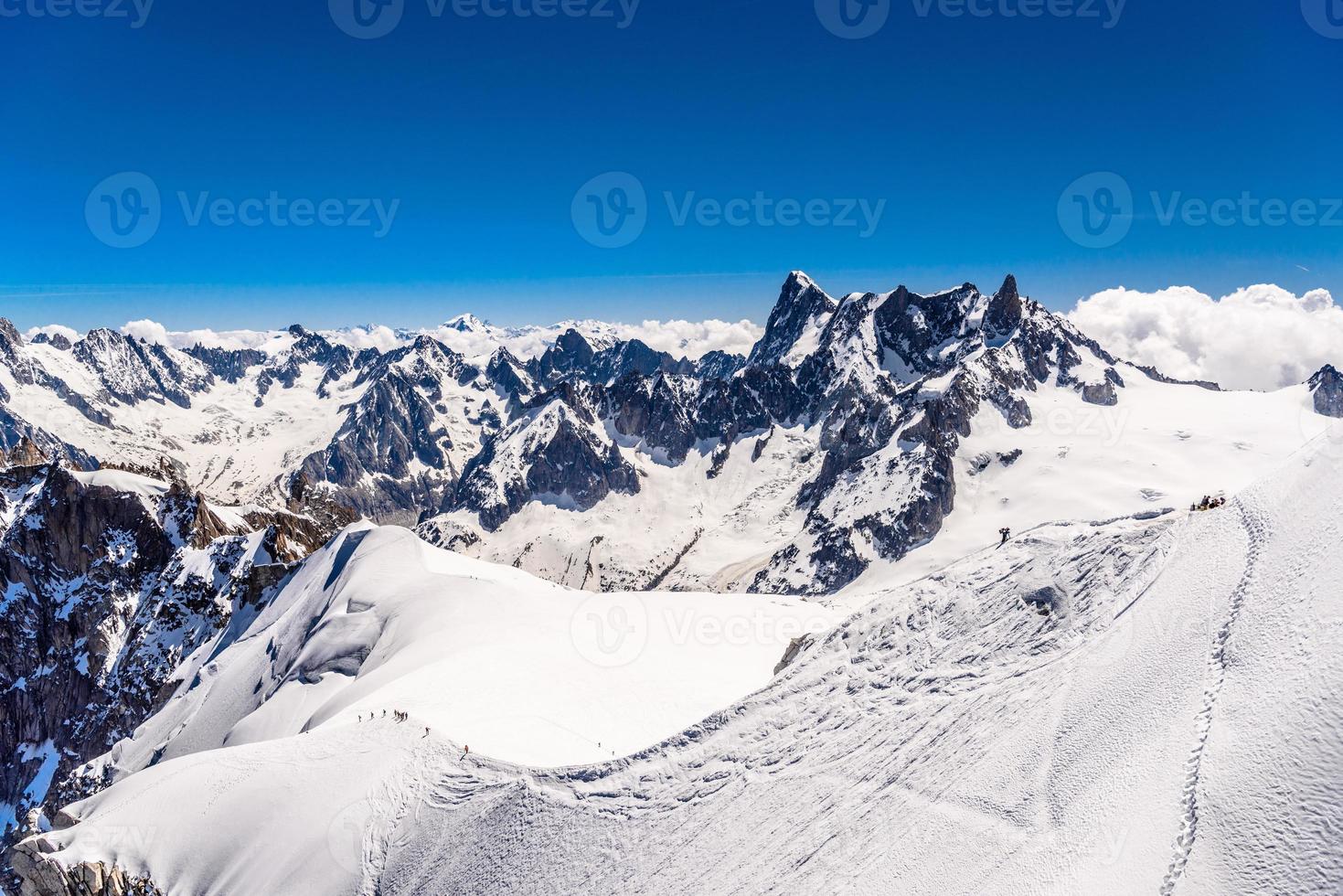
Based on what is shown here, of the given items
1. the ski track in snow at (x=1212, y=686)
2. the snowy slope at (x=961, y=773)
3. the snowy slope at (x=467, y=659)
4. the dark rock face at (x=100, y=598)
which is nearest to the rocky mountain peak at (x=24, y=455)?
the dark rock face at (x=100, y=598)

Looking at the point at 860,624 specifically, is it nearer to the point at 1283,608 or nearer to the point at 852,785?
the point at 852,785

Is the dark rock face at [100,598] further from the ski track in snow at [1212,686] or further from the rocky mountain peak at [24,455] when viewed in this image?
the ski track in snow at [1212,686]

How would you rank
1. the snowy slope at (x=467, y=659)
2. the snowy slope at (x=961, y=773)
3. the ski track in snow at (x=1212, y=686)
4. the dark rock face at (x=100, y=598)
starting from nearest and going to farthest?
the ski track in snow at (x=1212, y=686) → the snowy slope at (x=961, y=773) → the snowy slope at (x=467, y=659) → the dark rock face at (x=100, y=598)

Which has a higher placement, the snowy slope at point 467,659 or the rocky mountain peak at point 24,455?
the rocky mountain peak at point 24,455

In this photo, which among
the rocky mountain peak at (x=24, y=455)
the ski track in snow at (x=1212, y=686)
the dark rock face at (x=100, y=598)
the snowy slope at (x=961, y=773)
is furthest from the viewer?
the rocky mountain peak at (x=24, y=455)

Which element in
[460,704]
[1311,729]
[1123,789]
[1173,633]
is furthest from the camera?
[460,704]

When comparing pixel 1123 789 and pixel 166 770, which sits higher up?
pixel 1123 789

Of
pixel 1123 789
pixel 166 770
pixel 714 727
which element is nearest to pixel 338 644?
pixel 166 770
